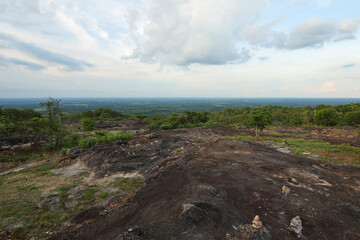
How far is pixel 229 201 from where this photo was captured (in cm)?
703

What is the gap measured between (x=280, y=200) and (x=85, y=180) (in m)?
11.0

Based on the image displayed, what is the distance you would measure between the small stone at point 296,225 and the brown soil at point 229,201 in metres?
0.14

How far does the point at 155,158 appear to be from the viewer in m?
14.0

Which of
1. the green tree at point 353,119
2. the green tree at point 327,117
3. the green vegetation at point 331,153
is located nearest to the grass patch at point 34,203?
the green vegetation at point 331,153

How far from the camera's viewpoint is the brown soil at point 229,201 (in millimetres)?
5414

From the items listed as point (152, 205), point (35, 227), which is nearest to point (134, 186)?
point (152, 205)

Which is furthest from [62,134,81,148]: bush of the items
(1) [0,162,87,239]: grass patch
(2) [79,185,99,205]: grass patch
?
(2) [79,185,99,205]: grass patch

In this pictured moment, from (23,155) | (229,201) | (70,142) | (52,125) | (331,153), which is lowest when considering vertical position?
(23,155)

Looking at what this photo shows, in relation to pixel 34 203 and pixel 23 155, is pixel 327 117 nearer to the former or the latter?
pixel 34 203

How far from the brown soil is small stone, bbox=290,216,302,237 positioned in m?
0.14

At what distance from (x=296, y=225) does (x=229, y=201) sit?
235 centimetres

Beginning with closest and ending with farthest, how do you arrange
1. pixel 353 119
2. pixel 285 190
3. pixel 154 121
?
pixel 285 190 < pixel 353 119 < pixel 154 121

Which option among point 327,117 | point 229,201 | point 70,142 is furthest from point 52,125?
point 327,117

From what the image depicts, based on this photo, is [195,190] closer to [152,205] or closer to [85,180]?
[152,205]
